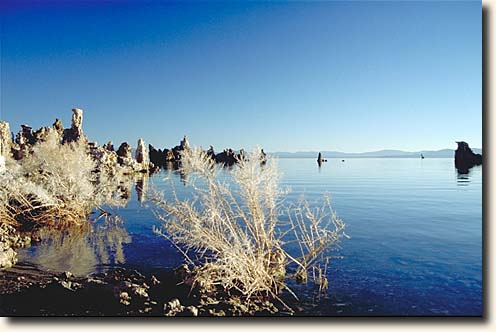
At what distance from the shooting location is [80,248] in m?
7.85

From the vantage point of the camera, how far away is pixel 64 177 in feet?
34.7

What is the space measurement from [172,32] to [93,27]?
1045 mm

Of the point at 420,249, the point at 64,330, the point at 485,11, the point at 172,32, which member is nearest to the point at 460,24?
the point at 485,11

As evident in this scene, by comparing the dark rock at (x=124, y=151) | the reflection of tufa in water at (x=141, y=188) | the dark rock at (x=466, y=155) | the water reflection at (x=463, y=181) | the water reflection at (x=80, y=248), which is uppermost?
the dark rock at (x=124, y=151)

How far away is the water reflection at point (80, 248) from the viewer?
6.67 metres

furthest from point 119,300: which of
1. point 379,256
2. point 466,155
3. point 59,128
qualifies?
point 59,128

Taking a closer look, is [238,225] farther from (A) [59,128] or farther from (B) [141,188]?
(A) [59,128]

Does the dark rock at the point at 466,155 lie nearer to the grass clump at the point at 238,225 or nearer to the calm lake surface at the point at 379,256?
the calm lake surface at the point at 379,256

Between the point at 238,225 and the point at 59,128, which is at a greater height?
the point at 59,128

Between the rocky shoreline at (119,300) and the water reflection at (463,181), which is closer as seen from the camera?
the rocky shoreline at (119,300)

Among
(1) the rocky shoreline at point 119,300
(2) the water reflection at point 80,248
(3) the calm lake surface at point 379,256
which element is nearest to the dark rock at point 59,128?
(3) the calm lake surface at point 379,256

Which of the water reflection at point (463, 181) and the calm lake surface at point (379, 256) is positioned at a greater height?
the water reflection at point (463, 181)

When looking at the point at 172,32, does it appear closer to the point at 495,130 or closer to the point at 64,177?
the point at 495,130

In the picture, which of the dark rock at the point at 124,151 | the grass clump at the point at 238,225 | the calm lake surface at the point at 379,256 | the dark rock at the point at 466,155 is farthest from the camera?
the dark rock at the point at 124,151
